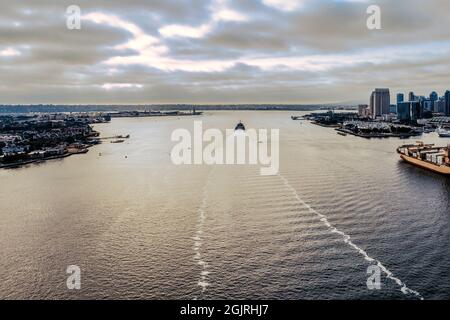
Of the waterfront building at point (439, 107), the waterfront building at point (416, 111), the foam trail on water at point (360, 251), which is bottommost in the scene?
the foam trail on water at point (360, 251)

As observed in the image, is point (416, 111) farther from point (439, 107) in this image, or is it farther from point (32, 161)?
point (32, 161)

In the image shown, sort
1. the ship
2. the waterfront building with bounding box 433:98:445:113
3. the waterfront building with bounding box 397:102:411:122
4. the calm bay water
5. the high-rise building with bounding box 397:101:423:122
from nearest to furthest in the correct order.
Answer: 1. the calm bay water
2. the ship
3. the high-rise building with bounding box 397:101:423:122
4. the waterfront building with bounding box 397:102:411:122
5. the waterfront building with bounding box 433:98:445:113

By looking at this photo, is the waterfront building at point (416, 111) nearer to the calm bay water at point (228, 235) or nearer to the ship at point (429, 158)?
the ship at point (429, 158)

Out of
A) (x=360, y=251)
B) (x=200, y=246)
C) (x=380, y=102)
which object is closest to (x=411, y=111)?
(x=380, y=102)

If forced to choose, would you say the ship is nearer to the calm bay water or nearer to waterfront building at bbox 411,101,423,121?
the calm bay water

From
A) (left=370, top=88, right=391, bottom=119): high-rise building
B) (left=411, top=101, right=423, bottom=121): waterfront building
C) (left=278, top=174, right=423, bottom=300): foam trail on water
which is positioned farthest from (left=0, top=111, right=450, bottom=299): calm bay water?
(left=370, top=88, right=391, bottom=119): high-rise building

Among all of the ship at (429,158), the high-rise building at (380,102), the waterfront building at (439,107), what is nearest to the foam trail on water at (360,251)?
the ship at (429,158)

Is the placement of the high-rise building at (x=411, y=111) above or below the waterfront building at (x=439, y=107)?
below
